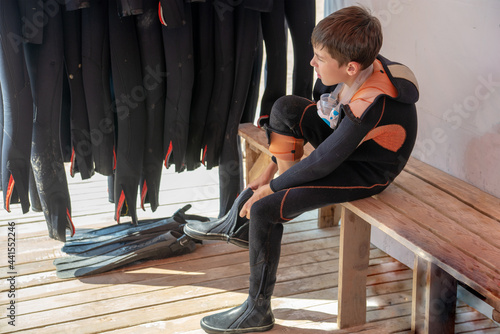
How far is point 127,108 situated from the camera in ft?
7.88

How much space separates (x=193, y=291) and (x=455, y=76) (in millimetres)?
1200

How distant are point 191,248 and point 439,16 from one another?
1321 millimetres

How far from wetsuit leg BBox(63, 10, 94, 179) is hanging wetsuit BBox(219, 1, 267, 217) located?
568 millimetres

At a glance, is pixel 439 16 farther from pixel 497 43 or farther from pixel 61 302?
pixel 61 302

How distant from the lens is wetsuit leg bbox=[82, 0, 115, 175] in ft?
A: 7.44

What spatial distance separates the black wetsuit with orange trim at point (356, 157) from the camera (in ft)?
5.72

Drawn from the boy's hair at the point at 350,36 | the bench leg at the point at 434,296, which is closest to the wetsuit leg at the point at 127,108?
the boy's hair at the point at 350,36

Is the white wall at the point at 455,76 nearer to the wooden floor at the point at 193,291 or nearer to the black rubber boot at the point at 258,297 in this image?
the wooden floor at the point at 193,291

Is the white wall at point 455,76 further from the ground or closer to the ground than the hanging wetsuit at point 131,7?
closer to the ground

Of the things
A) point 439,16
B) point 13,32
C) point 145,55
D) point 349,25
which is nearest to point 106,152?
point 145,55

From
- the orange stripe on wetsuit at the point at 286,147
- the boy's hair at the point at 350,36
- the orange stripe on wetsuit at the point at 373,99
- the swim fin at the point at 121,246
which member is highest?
the boy's hair at the point at 350,36

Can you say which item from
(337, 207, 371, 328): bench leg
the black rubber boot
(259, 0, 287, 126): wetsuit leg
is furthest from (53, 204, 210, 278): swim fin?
(337, 207, 371, 328): bench leg

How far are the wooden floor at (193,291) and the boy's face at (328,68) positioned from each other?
2.72 ft

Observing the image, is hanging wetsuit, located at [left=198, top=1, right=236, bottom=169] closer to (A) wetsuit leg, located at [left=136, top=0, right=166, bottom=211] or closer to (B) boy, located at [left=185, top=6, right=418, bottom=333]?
(A) wetsuit leg, located at [left=136, top=0, right=166, bottom=211]
